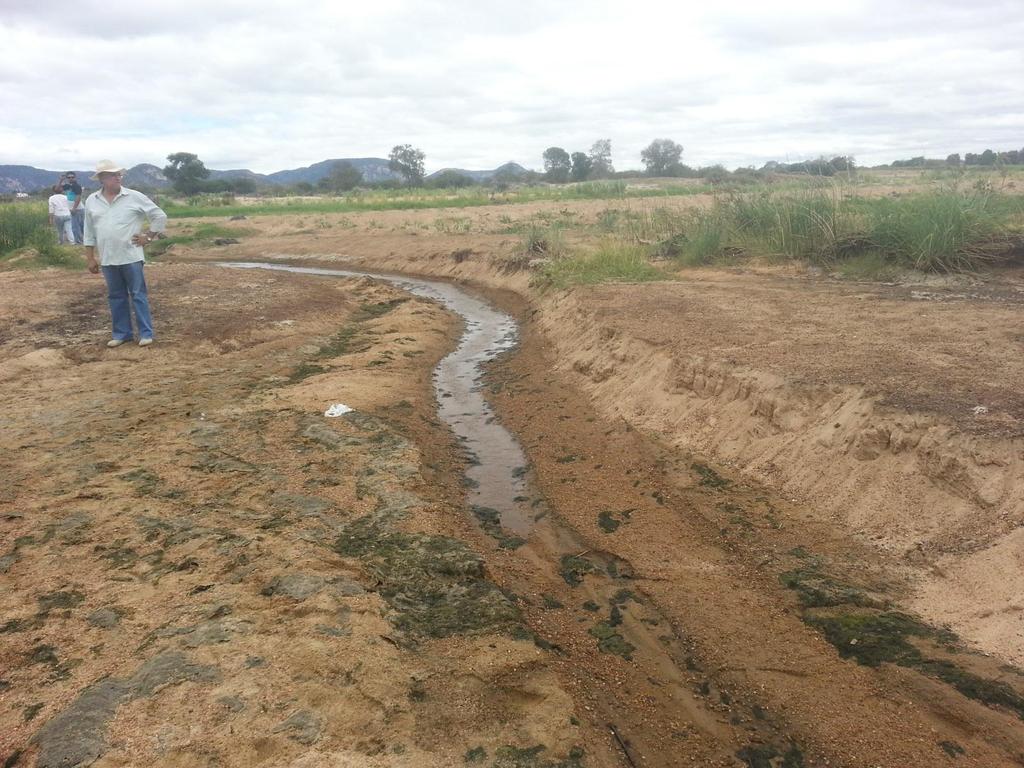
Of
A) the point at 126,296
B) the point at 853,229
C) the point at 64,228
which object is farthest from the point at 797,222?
the point at 64,228

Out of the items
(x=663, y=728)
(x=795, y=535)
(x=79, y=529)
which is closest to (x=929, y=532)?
(x=795, y=535)

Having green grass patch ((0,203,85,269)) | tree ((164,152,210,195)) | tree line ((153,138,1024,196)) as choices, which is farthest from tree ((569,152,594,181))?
green grass patch ((0,203,85,269))

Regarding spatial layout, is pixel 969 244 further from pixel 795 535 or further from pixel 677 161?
pixel 677 161

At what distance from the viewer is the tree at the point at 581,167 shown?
55.7 m

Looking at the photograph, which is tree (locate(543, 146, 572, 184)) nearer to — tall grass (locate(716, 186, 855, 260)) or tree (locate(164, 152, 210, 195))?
tree (locate(164, 152, 210, 195))

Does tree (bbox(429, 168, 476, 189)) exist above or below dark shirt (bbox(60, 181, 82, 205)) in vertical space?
above

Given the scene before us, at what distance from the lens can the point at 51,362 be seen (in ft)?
23.5

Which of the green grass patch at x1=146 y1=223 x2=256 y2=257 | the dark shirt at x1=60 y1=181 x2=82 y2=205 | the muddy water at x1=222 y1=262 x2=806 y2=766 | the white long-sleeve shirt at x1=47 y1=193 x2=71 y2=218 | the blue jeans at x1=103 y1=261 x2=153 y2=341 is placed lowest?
the muddy water at x1=222 y1=262 x2=806 y2=766

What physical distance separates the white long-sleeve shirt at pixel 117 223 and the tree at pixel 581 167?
50.8 m

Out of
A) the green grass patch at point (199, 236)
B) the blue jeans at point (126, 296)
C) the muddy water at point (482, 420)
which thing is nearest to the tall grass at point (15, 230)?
the green grass patch at point (199, 236)

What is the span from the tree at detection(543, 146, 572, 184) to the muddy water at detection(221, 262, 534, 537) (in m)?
45.6

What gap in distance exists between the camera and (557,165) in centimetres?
5878

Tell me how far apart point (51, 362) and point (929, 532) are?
7738 mm

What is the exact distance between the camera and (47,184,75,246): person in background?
47.6ft
